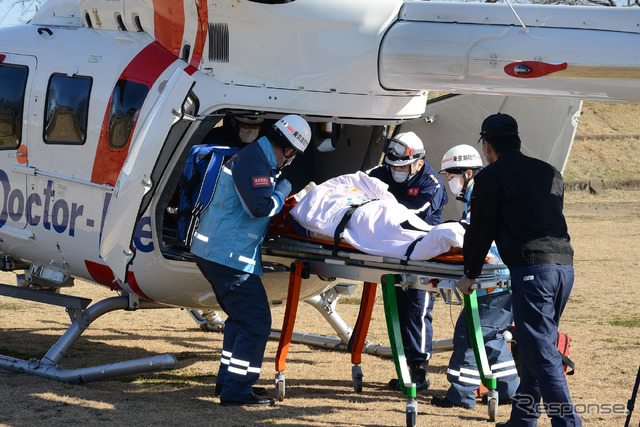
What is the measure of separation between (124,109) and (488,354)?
11.3ft

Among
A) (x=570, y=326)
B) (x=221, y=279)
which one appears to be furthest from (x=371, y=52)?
(x=570, y=326)

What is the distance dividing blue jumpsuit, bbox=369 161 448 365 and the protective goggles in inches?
8.5

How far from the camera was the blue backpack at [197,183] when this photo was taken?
6.35m

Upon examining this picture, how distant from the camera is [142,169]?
6164 mm

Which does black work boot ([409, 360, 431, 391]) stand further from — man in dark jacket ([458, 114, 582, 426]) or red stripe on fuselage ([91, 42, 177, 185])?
red stripe on fuselage ([91, 42, 177, 185])

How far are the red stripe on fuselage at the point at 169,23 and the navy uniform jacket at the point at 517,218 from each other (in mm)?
2895

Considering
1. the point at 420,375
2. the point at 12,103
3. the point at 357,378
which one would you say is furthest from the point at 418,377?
the point at 12,103

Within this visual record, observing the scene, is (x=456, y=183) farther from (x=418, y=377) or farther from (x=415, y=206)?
(x=418, y=377)

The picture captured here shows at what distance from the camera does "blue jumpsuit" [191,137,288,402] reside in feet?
20.1

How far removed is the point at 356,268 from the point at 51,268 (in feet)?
9.96

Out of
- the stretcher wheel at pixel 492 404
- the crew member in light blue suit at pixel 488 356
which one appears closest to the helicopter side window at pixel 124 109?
the crew member in light blue suit at pixel 488 356

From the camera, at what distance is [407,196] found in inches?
286

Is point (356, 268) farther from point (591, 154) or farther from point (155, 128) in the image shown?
point (591, 154)

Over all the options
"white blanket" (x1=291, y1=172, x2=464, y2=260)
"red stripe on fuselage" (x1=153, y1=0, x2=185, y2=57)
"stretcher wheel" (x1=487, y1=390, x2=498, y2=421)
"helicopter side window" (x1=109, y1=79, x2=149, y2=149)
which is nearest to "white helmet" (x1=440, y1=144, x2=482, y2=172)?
"white blanket" (x1=291, y1=172, x2=464, y2=260)
